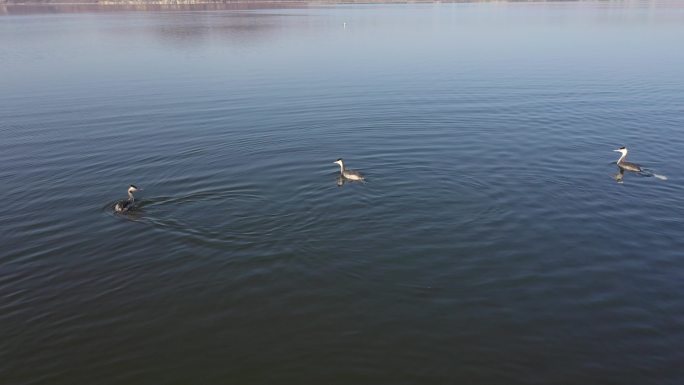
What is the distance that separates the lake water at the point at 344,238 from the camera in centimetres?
1043

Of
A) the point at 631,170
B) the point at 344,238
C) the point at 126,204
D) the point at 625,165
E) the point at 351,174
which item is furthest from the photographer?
the point at 625,165

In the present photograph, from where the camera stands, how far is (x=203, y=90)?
3619 cm

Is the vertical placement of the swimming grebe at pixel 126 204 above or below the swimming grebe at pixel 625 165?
below

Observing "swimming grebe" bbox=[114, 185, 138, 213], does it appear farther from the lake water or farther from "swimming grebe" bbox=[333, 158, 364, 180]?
"swimming grebe" bbox=[333, 158, 364, 180]

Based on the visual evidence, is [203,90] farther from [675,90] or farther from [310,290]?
[675,90]

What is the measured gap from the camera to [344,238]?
584 inches

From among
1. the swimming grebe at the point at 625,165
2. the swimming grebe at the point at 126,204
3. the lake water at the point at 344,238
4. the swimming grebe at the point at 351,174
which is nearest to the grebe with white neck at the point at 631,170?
the swimming grebe at the point at 625,165

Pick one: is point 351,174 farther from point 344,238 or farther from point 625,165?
point 625,165

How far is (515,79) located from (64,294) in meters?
33.5

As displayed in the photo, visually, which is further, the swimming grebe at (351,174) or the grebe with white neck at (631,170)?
the grebe with white neck at (631,170)

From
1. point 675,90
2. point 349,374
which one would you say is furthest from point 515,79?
point 349,374

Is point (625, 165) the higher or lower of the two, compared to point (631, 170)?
higher

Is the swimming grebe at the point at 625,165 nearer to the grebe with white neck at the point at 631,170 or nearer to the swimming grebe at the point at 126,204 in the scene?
the grebe with white neck at the point at 631,170

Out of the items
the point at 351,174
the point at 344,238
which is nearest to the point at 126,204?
the point at 344,238
